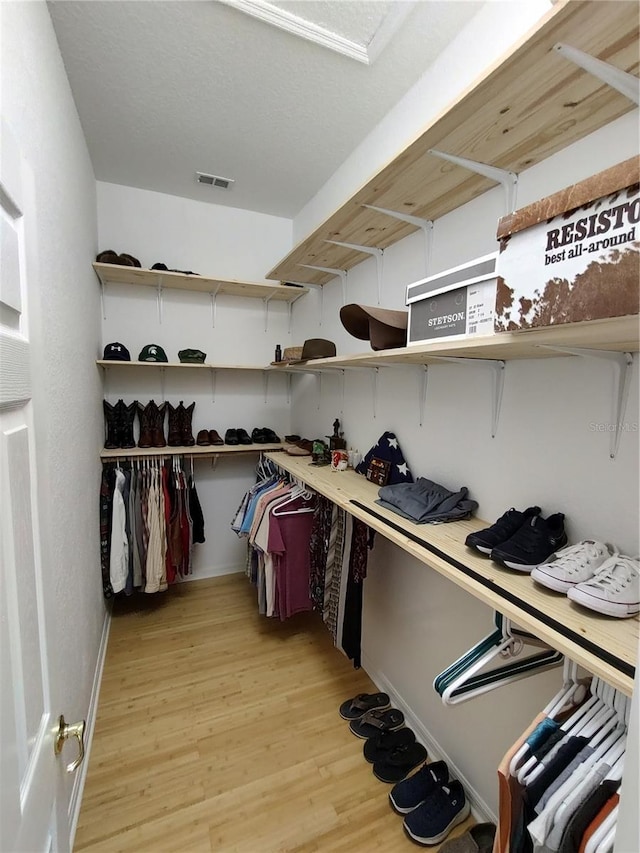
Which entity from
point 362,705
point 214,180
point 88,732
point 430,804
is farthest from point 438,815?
point 214,180

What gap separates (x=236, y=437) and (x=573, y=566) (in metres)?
2.38

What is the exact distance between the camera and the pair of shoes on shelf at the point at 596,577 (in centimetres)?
79

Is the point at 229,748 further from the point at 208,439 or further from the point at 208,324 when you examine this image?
the point at 208,324

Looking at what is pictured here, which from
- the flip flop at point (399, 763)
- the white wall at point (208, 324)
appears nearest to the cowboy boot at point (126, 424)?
the white wall at point (208, 324)

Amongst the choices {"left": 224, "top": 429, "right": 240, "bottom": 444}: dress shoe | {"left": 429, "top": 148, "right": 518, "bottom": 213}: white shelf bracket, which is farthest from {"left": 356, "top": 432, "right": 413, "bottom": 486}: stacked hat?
{"left": 224, "top": 429, "right": 240, "bottom": 444}: dress shoe

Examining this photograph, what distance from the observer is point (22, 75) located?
0.99 meters

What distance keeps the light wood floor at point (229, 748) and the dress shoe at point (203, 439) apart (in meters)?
1.20

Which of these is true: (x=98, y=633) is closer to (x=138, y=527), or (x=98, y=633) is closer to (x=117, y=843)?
(x=138, y=527)

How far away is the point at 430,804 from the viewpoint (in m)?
1.42

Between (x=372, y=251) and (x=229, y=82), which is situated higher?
(x=229, y=82)

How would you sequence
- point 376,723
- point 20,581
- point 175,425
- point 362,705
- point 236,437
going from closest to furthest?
point 20,581
point 376,723
point 362,705
point 175,425
point 236,437

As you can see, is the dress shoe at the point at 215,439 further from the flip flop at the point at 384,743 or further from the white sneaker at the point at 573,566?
the white sneaker at the point at 573,566

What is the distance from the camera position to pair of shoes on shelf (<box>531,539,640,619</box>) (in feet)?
2.59

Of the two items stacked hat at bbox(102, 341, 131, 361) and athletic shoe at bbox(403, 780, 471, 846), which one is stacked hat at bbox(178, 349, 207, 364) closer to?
stacked hat at bbox(102, 341, 131, 361)
